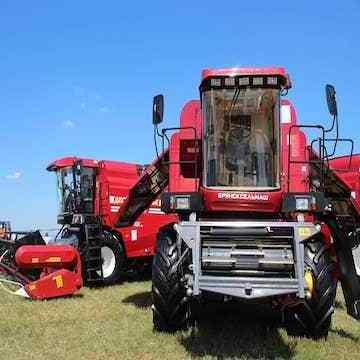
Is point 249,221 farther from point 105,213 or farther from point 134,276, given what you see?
point 134,276

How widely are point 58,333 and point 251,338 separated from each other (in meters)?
2.38

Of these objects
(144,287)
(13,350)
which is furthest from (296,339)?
(144,287)

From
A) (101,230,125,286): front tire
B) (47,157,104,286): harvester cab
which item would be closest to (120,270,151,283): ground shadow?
(101,230,125,286): front tire

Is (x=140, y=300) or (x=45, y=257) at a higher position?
(x=45, y=257)

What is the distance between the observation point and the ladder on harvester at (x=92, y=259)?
1227cm

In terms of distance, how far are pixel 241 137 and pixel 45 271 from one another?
16.5 feet

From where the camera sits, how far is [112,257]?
44.2ft

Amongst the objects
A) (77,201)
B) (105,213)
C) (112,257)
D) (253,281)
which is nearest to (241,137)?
(253,281)

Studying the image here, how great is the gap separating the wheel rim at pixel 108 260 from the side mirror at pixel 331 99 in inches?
295

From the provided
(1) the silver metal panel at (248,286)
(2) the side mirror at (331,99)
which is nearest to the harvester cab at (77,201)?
(1) the silver metal panel at (248,286)

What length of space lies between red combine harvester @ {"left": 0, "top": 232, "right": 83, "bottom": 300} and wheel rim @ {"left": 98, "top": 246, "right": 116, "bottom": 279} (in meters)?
2.27

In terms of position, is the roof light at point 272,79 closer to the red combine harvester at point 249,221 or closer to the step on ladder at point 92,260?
the red combine harvester at point 249,221

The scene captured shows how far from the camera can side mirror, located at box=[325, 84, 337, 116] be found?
6.99 meters

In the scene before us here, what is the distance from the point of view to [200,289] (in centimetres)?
631
